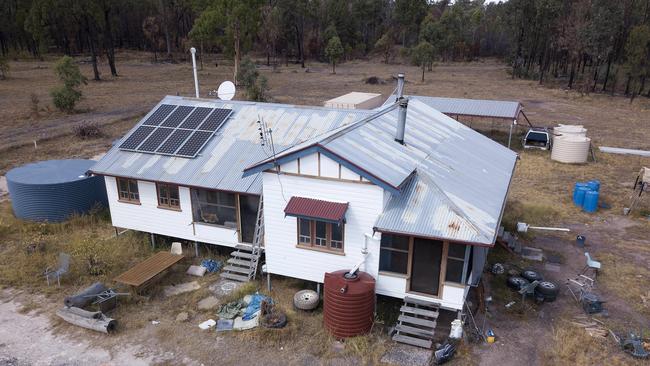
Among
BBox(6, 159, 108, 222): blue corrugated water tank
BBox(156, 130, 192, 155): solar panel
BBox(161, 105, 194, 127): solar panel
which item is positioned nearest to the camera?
BBox(156, 130, 192, 155): solar panel

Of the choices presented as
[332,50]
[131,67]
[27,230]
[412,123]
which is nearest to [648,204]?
[412,123]

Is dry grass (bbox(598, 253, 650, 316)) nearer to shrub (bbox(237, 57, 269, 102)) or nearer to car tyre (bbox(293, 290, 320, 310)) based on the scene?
car tyre (bbox(293, 290, 320, 310))

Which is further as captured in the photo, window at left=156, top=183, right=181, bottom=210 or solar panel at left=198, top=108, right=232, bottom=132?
solar panel at left=198, top=108, right=232, bottom=132

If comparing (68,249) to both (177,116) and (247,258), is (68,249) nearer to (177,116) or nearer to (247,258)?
(177,116)

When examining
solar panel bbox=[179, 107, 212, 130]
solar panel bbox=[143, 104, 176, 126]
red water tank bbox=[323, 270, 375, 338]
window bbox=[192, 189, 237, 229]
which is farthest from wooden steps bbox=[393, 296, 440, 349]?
solar panel bbox=[143, 104, 176, 126]

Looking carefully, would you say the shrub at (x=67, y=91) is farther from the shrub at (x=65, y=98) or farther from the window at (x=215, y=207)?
the window at (x=215, y=207)

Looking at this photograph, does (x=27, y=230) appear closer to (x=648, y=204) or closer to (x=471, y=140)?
(x=471, y=140)

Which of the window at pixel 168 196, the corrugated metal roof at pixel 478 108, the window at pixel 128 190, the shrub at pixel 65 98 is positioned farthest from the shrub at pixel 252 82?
the window at pixel 168 196
